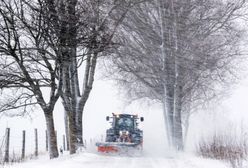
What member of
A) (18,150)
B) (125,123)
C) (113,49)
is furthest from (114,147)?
(18,150)

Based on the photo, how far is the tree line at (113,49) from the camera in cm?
1477

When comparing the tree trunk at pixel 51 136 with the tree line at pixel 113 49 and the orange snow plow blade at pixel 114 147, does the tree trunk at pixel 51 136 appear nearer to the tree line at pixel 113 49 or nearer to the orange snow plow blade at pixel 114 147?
the tree line at pixel 113 49

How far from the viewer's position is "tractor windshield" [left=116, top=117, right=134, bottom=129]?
2412cm

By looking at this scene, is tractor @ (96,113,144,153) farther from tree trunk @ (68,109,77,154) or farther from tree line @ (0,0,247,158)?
tree trunk @ (68,109,77,154)

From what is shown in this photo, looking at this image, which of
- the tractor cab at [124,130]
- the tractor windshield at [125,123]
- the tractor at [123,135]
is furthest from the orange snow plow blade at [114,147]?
the tractor windshield at [125,123]

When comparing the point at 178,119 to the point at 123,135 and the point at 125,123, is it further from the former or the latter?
the point at 123,135

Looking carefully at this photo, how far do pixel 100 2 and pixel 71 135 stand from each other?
5165 mm

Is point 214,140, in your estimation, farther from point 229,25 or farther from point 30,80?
Result: point 229,25

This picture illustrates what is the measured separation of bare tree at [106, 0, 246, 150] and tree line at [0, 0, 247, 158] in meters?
0.05

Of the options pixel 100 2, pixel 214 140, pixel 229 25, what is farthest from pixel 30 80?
pixel 229 25

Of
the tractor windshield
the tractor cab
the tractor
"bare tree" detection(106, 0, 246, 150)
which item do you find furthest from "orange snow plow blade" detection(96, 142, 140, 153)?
the tractor windshield

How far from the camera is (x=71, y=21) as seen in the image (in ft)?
47.1

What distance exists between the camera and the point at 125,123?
24219 millimetres

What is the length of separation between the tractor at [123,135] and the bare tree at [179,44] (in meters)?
2.02
